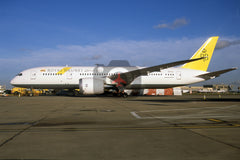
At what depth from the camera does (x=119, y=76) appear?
2294 centimetres

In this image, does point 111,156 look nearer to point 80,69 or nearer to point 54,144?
point 54,144

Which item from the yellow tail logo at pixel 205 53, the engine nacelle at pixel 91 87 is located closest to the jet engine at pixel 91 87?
the engine nacelle at pixel 91 87

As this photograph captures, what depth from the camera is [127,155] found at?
329 cm

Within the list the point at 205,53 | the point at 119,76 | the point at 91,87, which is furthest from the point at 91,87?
the point at 205,53

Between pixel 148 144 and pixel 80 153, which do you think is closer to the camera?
pixel 80 153

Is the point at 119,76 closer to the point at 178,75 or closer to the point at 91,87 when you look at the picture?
the point at 91,87

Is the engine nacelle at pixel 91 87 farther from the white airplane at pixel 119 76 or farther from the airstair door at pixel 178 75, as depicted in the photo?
the airstair door at pixel 178 75

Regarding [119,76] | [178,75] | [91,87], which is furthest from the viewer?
[178,75]

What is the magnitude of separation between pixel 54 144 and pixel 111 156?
1.36 m

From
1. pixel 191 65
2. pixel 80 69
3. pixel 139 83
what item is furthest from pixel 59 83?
pixel 191 65

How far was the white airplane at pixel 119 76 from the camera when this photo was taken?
23.2 metres

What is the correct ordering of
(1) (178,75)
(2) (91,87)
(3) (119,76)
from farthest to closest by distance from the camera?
(1) (178,75) < (3) (119,76) < (2) (91,87)

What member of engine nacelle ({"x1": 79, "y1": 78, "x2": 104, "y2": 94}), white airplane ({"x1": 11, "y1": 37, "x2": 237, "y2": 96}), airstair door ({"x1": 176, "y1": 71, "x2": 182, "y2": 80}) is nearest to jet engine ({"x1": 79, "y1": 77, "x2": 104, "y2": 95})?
engine nacelle ({"x1": 79, "y1": 78, "x2": 104, "y2": 94})

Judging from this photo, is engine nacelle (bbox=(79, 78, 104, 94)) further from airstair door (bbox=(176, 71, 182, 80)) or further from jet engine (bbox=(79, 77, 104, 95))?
airstair door (bbox=(176, 71, 182, 80))
